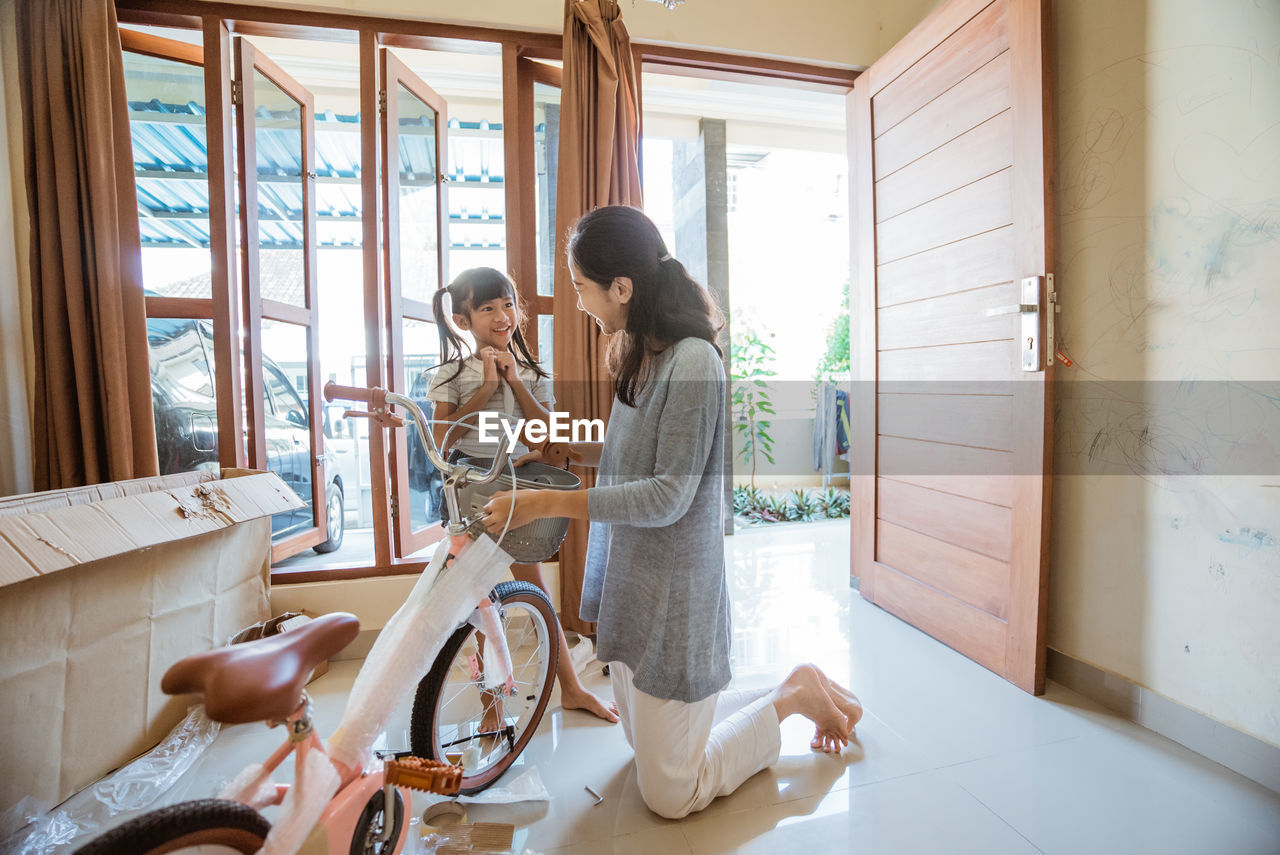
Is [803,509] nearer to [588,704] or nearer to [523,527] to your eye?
[588,704]

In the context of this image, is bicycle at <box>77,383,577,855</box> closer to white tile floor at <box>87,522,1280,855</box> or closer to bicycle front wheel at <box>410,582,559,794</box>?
bicycle front wheel at <box>410,582,559,794</box>

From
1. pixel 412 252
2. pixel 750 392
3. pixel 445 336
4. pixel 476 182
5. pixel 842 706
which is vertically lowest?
pixel 842 706

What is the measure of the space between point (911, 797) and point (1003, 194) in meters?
1.79

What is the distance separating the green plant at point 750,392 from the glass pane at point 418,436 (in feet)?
9.56

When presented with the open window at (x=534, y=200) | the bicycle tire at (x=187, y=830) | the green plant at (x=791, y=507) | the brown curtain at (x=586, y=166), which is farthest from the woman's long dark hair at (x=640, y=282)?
the green plant at (x=791, y=507)

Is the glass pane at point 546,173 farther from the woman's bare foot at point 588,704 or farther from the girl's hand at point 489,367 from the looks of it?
the woman's bare foot at point 588,704

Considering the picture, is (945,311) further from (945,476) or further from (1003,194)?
(945,476)

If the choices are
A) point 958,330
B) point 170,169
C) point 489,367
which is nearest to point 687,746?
point 489,367

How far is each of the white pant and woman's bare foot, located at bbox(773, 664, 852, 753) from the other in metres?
0.09

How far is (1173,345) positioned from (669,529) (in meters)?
1.47

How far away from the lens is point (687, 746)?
4.27 ft

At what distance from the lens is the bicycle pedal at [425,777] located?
0.99 metres

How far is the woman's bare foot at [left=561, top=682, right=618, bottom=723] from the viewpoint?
1789mm

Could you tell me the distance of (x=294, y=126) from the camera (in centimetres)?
254
